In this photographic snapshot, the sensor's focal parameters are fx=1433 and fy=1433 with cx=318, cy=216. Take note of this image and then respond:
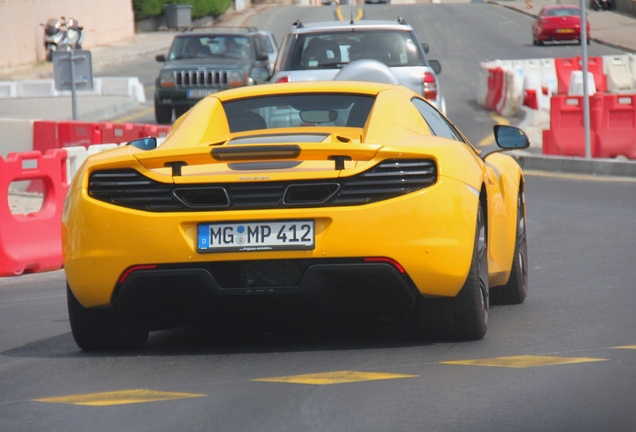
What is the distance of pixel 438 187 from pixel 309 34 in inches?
419

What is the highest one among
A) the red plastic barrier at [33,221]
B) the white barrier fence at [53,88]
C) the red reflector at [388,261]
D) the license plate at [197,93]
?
the red reflector at [388,261]

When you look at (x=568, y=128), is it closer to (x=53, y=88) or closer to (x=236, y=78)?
(x=236, y=78)

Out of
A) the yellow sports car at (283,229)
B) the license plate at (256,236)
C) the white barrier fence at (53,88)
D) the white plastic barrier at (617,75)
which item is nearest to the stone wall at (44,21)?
the white barrier fence at (53,88)

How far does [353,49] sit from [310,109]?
30.4ft

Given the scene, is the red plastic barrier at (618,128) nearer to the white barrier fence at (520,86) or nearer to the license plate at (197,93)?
the white barrier fence at (520,86)

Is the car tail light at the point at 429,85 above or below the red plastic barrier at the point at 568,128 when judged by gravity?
above

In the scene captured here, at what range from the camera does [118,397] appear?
5781 millimetres

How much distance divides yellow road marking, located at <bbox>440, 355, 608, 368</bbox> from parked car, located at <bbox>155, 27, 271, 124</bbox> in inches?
746

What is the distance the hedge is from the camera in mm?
71000

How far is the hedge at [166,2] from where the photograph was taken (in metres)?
71.0

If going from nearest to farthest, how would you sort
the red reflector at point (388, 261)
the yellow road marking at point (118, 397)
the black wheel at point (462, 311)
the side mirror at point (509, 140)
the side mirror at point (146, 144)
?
1. the yellow road marking at point (118, 397)
2. the red reflector at point (388, 261)
3. the black wheel at point (462, 311)
4. the side mirror at point (146, 144)
5. the side mirror at point (509, 140)

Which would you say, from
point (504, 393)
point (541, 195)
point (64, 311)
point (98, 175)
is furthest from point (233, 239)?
point (541, 195)

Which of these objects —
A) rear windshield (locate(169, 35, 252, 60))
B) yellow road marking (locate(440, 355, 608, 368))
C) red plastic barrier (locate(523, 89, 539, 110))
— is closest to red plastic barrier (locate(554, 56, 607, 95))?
red plastic barrier (locate(523, 89, 539, 110))

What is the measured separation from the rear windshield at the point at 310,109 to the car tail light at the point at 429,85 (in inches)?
360
